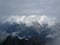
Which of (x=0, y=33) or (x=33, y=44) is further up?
(x=0, y=33)

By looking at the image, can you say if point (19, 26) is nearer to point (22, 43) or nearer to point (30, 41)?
point (22, 43)

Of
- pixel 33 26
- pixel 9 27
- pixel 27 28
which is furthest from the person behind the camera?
pixel 27 28

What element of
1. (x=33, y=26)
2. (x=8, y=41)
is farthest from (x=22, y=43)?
(x=33, y=26)

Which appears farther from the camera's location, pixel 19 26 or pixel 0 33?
pixel 19 26

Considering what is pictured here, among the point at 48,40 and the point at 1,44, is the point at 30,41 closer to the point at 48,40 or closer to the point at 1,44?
the point at 48,40

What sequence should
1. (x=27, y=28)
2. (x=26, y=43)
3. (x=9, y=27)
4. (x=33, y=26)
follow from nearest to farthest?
(x=26, y=43) → (x=9, y=27) → (x=33, y=26) → (x=27, y=28)

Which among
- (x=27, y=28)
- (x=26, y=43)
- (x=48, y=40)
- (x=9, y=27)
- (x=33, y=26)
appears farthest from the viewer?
(x=27, y=28)

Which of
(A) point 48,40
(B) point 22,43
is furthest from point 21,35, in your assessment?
(A) point 48,40

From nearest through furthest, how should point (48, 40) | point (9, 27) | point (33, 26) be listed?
point (48, 40) < point (9, 27) < point (33, 26)

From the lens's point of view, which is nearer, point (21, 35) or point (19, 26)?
point (21, 35)
